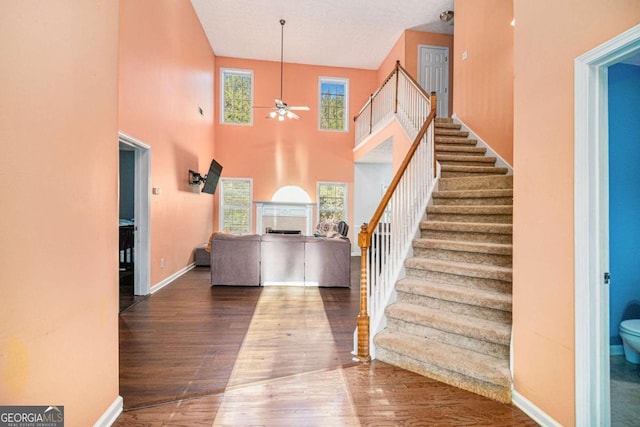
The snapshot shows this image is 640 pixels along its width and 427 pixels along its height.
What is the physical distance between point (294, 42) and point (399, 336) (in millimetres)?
7593

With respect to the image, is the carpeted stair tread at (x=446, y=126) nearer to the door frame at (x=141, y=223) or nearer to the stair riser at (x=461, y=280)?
the stair riser at (x=461, y=280)

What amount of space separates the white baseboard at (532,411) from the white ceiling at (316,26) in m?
7.01

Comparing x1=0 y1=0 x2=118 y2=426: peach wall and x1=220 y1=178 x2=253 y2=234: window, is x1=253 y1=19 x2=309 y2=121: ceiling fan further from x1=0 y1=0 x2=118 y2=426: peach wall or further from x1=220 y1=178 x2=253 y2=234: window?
x1=0 y1=0 x2=118 y2=426: peach wall

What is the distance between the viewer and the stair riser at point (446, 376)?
206cm

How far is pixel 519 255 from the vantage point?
2.00 meters

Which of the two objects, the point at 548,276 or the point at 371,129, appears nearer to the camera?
the point at 548,276

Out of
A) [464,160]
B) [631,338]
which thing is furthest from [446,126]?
[631,338]

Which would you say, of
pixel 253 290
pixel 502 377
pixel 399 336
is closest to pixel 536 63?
pixel 502 377

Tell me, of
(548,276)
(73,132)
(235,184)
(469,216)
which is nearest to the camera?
(73,132)

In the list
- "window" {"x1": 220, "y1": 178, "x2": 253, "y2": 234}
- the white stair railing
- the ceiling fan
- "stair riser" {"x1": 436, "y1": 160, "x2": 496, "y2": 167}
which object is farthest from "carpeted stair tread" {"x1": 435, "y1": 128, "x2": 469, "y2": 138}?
"window" {"x1": 220, "y1": 178, "x2": 253, "y2": 234}

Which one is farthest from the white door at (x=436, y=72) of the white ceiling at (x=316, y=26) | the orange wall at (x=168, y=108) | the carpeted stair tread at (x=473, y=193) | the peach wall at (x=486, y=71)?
the orange wall at (x=168, y=108)

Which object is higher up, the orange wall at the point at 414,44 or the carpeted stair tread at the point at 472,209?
the orange wall at the point at 414,44

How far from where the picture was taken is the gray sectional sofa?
198 inches

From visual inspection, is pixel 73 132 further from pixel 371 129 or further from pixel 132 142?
pixel 371 129
